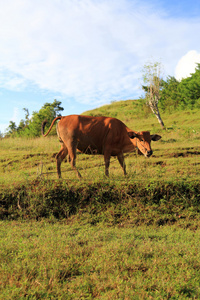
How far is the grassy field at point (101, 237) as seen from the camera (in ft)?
10.2

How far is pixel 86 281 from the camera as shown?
3160 mm

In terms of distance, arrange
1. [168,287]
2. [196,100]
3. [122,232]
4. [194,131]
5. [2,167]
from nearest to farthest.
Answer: [168,287] → [122,232] → [2,167] → [194,131] → [196,100]

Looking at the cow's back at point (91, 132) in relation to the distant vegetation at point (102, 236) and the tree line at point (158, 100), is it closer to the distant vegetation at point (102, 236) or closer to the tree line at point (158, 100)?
the distant vegetation at point (102, 236)

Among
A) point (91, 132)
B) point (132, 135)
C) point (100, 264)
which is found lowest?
point (100, 264)

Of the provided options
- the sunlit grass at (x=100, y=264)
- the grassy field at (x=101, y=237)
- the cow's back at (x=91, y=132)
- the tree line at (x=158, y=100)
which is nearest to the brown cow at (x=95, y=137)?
the cow's back at (x=91, y=132)

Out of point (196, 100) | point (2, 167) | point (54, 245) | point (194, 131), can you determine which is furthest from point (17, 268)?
point (196, 100)

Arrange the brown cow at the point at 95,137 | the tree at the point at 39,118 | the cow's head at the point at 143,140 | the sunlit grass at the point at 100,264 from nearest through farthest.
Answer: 1. the sunlit grass at the point at 100,264
2. the cow's head at the point at 143,140
3. the brown cow at the point at 95,137
4. the tree at the point at 39,118

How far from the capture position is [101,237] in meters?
4.67

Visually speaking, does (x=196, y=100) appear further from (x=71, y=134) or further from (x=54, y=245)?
(x=54, y=245)

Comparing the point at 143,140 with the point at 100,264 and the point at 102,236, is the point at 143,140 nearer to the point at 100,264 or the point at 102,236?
the point at 102,236

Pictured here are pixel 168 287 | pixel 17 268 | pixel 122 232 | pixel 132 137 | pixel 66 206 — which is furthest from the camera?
pixel 132 137

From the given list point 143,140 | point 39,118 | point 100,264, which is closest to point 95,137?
point 143,140

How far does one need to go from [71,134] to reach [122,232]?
10.7ft

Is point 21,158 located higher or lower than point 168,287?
higher
